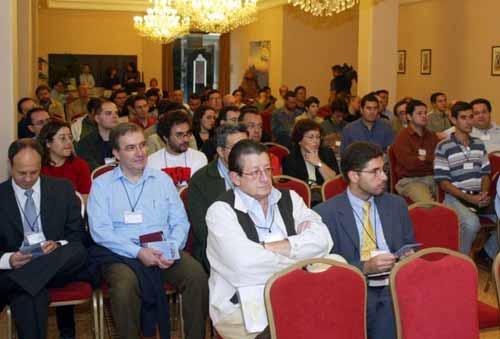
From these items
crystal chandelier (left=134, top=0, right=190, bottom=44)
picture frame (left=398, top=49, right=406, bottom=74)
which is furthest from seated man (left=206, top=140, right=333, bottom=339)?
picture frame (left=398, top=49, right=406, bottom=74)

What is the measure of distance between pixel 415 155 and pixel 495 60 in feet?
19.3

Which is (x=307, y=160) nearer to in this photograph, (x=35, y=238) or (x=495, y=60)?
(x=35, y=238)

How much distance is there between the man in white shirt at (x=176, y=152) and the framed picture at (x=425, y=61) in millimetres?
9266

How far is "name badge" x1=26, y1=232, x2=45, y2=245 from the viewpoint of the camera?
420 cm

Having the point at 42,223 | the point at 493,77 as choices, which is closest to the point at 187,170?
the point at 42,223

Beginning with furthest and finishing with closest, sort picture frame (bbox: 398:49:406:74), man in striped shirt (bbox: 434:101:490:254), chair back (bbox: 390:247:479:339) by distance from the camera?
picture frame (bbox: 398:49:406:74) → man in striped shirt (bbox: 434:101:490:254) → chair back (bbox: 390:247:479:339)

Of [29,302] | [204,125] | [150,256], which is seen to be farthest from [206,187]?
[204,125]

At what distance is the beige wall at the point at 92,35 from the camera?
20047 mm

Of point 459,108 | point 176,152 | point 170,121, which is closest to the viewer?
point 170,121

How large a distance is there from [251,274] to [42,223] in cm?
157

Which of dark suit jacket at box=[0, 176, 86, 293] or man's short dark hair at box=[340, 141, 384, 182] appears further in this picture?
dark suit jacket at box=[0, 176, 86, 293]

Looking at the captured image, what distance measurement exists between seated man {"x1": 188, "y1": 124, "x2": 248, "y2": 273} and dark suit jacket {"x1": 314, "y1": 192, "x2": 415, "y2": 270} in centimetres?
91

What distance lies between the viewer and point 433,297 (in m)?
3.28

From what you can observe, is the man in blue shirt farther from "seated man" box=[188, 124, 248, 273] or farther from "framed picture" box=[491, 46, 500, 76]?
"framed picture" box=[491, 46, 500, 76]
